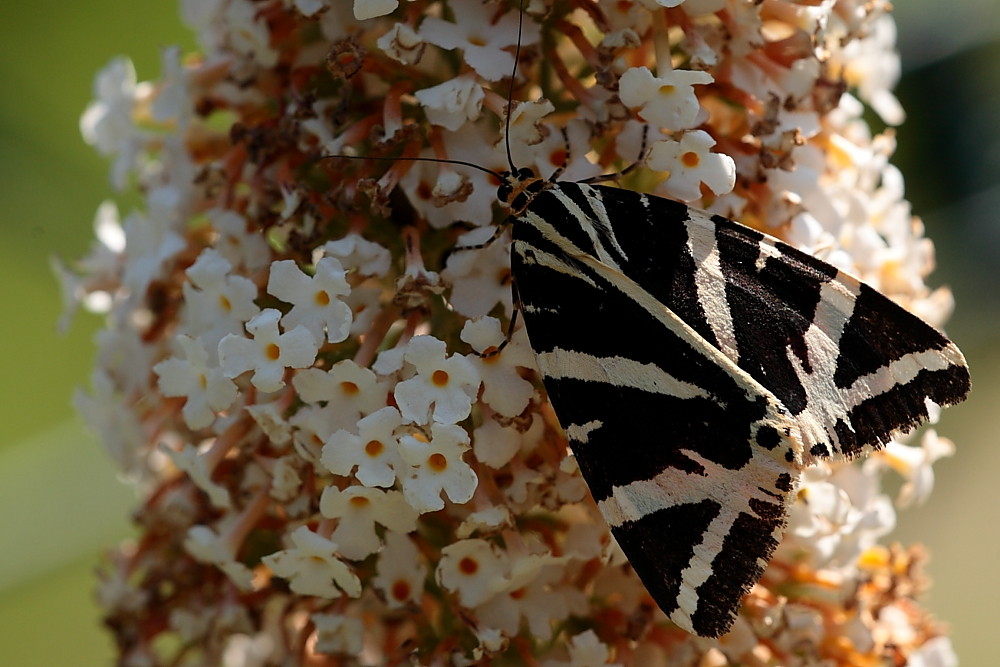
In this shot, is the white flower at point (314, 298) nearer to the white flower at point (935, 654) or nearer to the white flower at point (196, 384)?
the white flower at point (196, 384)

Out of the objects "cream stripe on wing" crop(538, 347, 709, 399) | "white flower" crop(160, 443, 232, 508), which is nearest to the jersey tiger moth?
"cream stripe on wing" crop(538, 347, 709, 399)

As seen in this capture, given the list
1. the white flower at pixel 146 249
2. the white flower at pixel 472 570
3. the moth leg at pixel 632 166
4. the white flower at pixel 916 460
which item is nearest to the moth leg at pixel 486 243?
the moth leg at pixel 632 166

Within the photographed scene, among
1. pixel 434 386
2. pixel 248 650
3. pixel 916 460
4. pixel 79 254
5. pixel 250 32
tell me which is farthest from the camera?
pixel 79 254

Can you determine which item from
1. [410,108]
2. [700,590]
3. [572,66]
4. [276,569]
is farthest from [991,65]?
[276,569]

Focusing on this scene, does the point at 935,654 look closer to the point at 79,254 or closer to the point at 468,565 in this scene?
the point at 468,565

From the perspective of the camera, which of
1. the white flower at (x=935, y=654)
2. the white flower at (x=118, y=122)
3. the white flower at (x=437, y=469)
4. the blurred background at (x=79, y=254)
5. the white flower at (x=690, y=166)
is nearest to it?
the white flower at (x=437, y=469)

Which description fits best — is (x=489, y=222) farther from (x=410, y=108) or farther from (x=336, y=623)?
(x=336, y=623)

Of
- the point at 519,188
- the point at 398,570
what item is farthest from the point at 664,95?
the point at 398,570
